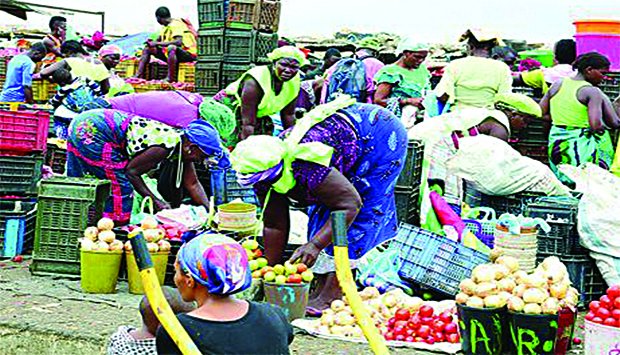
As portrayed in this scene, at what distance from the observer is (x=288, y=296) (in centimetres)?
583

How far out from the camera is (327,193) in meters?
5.78

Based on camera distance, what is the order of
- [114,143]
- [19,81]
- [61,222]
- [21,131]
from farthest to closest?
[19,81] < [21,131] < [114,143] < [61,222]

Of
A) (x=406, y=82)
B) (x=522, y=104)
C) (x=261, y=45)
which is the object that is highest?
(x=261, y=45)

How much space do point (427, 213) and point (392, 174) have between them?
52.3 inches

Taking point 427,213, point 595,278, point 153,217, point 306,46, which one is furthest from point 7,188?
point 306,46

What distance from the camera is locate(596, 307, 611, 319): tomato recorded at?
5.12 metres

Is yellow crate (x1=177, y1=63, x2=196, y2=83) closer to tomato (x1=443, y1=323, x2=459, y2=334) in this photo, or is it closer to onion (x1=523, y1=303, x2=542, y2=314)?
tomato (x1=443, y1=323, x2=459, y2=334)

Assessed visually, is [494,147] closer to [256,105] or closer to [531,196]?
[531,196]

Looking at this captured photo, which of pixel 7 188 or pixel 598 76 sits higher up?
pixel 598 76

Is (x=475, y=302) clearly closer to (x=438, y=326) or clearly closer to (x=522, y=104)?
(x=438, y=326)

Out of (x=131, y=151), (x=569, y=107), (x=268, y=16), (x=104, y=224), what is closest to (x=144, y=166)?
(x=131, y=151)

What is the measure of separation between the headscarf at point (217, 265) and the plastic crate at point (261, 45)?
780 centimetres

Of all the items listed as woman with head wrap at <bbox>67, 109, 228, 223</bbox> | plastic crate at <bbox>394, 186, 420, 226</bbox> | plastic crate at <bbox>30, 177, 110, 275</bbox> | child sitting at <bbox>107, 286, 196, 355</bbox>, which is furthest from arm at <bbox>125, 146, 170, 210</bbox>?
child sitting at <bbox>107, 286, 196, 355</bbox>

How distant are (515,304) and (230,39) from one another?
6.66m
